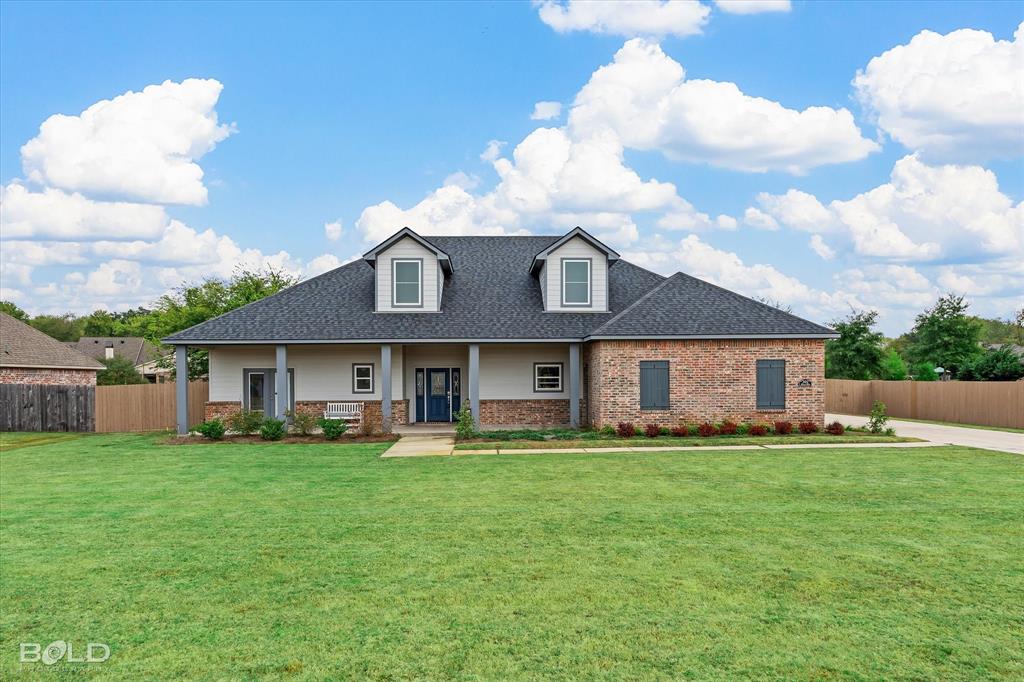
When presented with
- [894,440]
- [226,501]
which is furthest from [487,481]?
[894,440]

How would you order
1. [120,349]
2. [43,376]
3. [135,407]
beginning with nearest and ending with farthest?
[135,407], [43,376], [120,349]

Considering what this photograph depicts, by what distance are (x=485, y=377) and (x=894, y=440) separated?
496 inches

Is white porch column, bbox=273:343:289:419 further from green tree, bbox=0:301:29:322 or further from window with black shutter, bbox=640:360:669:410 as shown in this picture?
green tree, bbox=0:301:29:322

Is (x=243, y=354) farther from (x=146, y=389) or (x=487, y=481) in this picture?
(x=487, y=481)

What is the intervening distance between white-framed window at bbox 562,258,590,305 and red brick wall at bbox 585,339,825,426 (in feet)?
11.5

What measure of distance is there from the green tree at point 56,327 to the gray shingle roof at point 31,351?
51.9 metres

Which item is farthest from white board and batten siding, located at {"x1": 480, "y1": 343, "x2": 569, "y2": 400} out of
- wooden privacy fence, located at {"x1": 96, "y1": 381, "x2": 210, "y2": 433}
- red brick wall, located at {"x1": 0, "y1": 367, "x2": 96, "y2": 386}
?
red brick wall, located at {"x1": 0, "y1": 367, "x2": 96, "y2": 386}

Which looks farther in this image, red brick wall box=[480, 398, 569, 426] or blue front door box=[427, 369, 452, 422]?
blue front door box=[427, 369, 452, 422]

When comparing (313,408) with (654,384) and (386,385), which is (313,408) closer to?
(386,385)

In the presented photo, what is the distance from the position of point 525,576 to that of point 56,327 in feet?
299

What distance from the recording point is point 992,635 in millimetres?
5363

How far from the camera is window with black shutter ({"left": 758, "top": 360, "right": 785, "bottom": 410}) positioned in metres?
21.0

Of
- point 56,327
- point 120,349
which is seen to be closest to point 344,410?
point 120,349

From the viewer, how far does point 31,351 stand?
33.0 m
